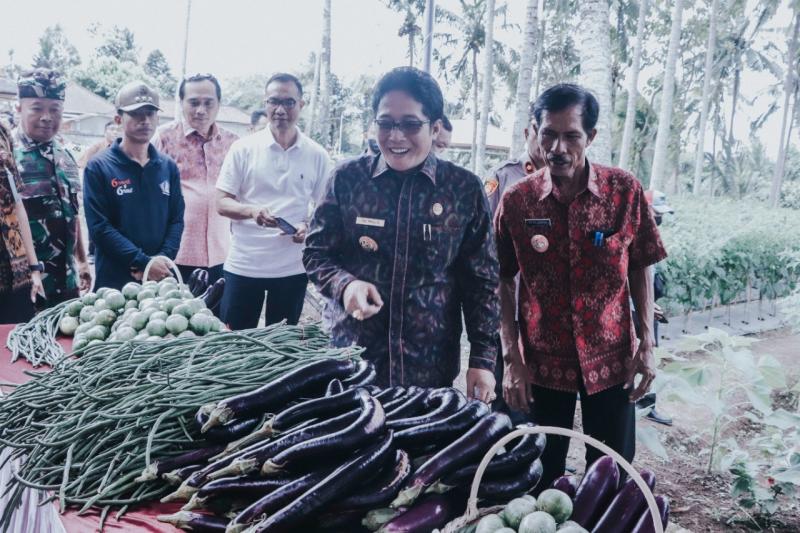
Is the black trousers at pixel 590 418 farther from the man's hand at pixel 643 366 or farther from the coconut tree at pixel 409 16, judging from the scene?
the coconut tree at pixel 409 16

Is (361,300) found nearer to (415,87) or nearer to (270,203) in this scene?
(415,87)

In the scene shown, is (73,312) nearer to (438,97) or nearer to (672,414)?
(438,97)

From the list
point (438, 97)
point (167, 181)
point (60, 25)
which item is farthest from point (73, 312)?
point (60, 25)

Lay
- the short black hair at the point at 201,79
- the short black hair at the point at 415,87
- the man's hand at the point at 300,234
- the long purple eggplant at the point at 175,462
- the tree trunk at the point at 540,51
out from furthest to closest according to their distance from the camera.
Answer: the tree trunk at the point at 540,51 → the short black hair at the point at 201,79 → the man's hand at the point at 300,234 → the short black hair at the point at 415,87 → the long purple eggplant at the point at 175,462

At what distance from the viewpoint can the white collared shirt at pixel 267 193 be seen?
12.1ft

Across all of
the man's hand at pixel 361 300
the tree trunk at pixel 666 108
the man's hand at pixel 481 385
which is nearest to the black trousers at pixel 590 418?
the man's hand at pixel 481 385

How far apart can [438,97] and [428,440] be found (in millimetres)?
1303

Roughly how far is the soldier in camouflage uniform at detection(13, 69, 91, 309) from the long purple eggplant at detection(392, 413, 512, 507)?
10.5 ft

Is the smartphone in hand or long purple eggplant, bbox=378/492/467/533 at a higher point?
the smartphone in hand

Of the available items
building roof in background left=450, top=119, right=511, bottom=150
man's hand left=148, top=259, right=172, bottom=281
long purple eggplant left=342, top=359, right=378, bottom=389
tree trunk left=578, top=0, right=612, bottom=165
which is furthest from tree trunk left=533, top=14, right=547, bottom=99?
long purple eggplant left=342, top=359, right=378, bottom=389

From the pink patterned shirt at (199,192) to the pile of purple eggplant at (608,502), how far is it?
3413 mm

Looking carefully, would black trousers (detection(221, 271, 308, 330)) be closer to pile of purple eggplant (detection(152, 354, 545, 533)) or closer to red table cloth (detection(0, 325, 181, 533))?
red table cloth (detection(0, 325, 181, 533))

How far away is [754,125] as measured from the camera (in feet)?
132

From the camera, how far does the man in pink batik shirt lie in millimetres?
4203
